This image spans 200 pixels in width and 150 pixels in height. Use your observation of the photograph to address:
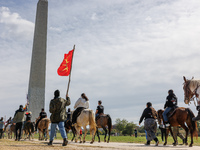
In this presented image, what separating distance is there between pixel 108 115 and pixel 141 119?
122 inches

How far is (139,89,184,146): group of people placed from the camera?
10102 millimetres

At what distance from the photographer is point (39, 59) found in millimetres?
30828

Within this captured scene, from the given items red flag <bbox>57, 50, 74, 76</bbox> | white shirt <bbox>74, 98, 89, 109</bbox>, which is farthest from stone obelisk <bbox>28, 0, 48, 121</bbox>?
white shirt <bbox>74, 98, 89, 109</bbox>

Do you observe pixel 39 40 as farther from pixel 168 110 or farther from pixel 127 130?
pixel 127 130

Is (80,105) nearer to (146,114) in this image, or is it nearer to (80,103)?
(80,103)

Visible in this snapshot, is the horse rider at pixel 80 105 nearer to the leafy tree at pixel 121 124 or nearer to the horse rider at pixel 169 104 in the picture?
the horse rider at pixel 169 104

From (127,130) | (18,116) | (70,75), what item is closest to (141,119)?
(70,75)

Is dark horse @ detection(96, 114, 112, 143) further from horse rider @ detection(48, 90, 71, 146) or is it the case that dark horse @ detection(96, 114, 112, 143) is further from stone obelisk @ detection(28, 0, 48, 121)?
stone obelisk @ detection(28, 0, 48, 121)

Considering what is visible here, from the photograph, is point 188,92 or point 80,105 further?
point 80,105

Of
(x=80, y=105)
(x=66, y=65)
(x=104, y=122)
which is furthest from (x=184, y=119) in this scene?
(x=66, y=65)

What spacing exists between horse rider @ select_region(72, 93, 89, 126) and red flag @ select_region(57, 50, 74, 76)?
1.40 metres

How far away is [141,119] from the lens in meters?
10.9

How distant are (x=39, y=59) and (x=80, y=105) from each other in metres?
21.5

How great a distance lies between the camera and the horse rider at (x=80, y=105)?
34.9 feet
